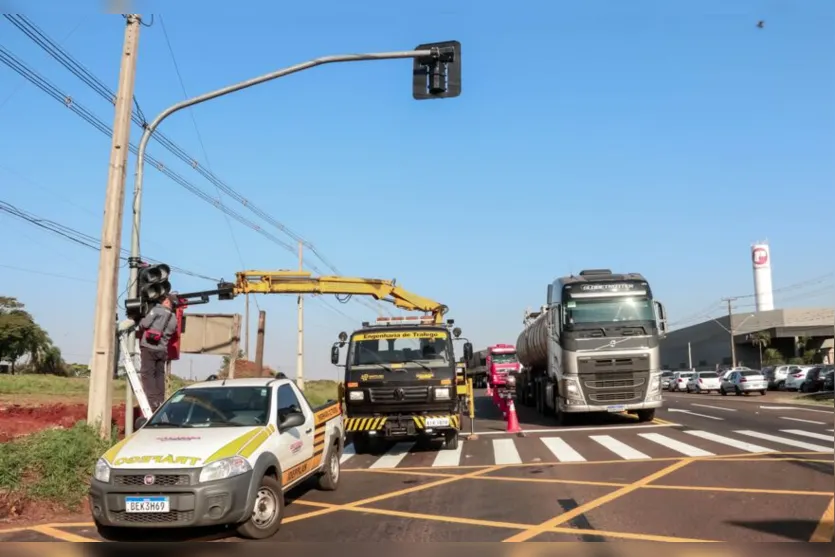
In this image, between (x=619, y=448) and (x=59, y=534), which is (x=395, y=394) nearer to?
(x=619, y=448)

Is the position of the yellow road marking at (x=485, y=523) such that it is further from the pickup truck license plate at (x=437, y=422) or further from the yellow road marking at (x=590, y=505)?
the pickup truck license plate at (x=437, y=422)

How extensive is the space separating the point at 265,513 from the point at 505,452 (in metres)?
7.64

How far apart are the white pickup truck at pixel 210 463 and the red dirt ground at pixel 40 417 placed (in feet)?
21.5

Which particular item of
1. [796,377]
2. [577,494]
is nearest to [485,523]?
[577,494]

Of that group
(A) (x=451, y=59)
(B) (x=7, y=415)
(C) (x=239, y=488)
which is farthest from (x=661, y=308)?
(B) (x=7, y=415)

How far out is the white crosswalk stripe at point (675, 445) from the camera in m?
12.6

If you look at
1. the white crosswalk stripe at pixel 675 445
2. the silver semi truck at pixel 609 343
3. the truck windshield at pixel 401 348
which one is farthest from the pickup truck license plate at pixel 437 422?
the silver semi truck at pixel 609 343

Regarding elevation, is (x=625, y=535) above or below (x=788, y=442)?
below

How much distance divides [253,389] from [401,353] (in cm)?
587

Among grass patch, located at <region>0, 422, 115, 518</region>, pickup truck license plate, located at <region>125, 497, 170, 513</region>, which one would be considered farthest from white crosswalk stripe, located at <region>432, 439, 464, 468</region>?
pickup truck license plate, located at <region>125, 497, 170, 513</region>

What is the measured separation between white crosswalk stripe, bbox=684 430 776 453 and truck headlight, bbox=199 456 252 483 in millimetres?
9736

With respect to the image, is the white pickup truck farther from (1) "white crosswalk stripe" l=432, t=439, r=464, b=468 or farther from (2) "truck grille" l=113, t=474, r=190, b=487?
(1) "white crosswalk stripe" l=432, t=439, r=464, b=468

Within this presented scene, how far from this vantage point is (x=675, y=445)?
548 inches

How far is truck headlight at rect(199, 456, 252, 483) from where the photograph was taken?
6.58 meters
